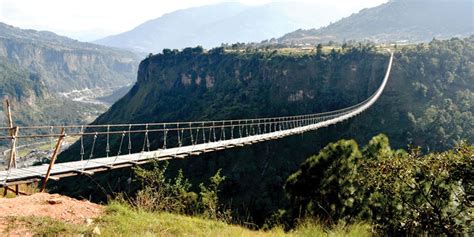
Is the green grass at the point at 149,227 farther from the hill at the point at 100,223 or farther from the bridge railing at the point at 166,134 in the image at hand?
the bridge railing at the point at 166,134

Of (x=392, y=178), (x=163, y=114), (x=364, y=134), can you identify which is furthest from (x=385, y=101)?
(x=392, y=178)

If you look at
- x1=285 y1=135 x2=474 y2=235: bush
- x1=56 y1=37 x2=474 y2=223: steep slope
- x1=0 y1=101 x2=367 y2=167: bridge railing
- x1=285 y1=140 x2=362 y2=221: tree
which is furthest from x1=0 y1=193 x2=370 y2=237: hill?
x1=56 y1=37 x2=474 y2=223: steep slope

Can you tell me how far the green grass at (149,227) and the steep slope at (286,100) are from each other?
1954 centimetres

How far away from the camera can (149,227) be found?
4.96 metres

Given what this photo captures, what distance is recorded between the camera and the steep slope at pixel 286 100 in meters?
49.8


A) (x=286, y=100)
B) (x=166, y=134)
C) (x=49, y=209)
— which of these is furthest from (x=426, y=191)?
(x=286, y=100)

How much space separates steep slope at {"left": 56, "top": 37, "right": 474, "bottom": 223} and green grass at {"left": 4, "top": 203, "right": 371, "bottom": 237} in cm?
1954

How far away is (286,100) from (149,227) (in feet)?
230

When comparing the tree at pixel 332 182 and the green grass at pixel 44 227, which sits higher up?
the green grass at pixel 44 227

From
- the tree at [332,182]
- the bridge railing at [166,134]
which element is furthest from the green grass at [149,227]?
the tree at [332,182]

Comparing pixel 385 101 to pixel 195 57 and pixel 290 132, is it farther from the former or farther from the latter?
pixel 195 57

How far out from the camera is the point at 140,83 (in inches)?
4668

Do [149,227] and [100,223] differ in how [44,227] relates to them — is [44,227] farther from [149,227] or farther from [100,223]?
[149,227]

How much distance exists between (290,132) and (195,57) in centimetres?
8386
